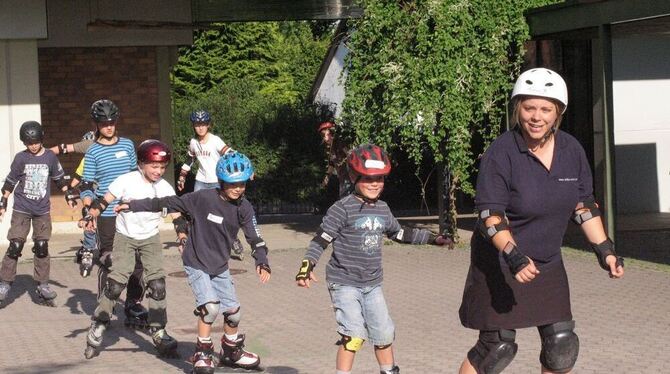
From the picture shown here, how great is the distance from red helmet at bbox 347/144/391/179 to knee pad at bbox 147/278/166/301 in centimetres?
257

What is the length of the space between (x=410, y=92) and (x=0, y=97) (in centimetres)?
564

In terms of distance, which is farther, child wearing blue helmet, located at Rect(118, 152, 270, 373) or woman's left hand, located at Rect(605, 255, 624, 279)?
child wearing blue helmet, located at Rect(118, 152, 270, 373)

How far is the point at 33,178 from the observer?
458 inches

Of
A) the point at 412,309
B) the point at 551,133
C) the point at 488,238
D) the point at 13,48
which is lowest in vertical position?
the point at 412,309

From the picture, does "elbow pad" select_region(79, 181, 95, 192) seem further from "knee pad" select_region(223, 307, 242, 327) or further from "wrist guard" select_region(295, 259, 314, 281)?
"wrist guard" select_region(295, 259, 314, 281)

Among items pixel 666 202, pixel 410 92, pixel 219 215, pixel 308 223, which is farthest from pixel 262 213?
pixel 219 215

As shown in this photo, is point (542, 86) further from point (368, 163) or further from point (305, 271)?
point (305, 271)

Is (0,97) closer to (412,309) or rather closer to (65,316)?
(65,316)

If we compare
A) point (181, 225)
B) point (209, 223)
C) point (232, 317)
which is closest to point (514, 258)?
point (209, 223)

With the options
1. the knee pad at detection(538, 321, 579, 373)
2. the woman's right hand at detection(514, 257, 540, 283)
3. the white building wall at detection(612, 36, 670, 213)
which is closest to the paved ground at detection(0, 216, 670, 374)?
the knee pad at detection(538, 321, 579, 373)

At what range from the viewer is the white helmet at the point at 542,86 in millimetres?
5938

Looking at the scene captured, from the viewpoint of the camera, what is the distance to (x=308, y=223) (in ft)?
68.4

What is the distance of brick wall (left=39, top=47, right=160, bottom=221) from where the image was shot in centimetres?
1928

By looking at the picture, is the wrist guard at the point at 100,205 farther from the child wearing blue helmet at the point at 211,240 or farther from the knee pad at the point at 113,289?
the child wearing blue helmet at the point at 211,240
